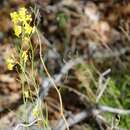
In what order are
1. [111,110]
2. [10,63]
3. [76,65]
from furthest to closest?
[76,65], [111,110], [10,63]

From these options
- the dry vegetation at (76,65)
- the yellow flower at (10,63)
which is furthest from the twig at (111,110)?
the yellow flower at (10,63)

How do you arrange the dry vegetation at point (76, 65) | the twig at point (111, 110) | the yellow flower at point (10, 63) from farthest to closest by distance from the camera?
the dry vegetation at point (76, 65) → the twig at point (111, 110) → the yellow flower at point (10, 63)

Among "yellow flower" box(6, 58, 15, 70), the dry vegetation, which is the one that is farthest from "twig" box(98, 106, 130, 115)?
"yellow flower" box(6, 58, 15, 70)

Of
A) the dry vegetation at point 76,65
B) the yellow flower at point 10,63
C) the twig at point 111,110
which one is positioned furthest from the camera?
the dry vegetation at point 76,65

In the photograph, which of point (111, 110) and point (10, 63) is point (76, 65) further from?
point (10, 63)

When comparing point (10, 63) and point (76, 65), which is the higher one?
point (10, 63)

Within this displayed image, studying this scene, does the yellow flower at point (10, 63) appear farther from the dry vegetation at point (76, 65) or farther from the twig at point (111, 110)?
the twig at point (111, 110)

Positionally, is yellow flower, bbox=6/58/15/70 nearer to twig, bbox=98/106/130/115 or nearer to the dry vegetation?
the dry vegetation

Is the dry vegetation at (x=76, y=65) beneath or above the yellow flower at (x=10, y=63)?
beneath

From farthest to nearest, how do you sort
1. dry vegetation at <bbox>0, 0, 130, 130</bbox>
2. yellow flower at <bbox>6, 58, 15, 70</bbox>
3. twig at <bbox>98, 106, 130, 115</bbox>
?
1. dry vegetation at <bbox>0, 0, 130, 130</bbox>
2. twig at <bbox>98, 106, 130, 115</bbox>
3. yellow flower at <bbox>6, 58, 15, 70</bbox>

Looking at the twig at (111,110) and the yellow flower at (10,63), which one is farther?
the twig at (111,110)

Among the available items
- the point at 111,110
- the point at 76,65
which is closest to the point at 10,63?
the point at 111,110

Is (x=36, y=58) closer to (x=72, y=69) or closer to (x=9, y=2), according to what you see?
(x=72, y=69)
